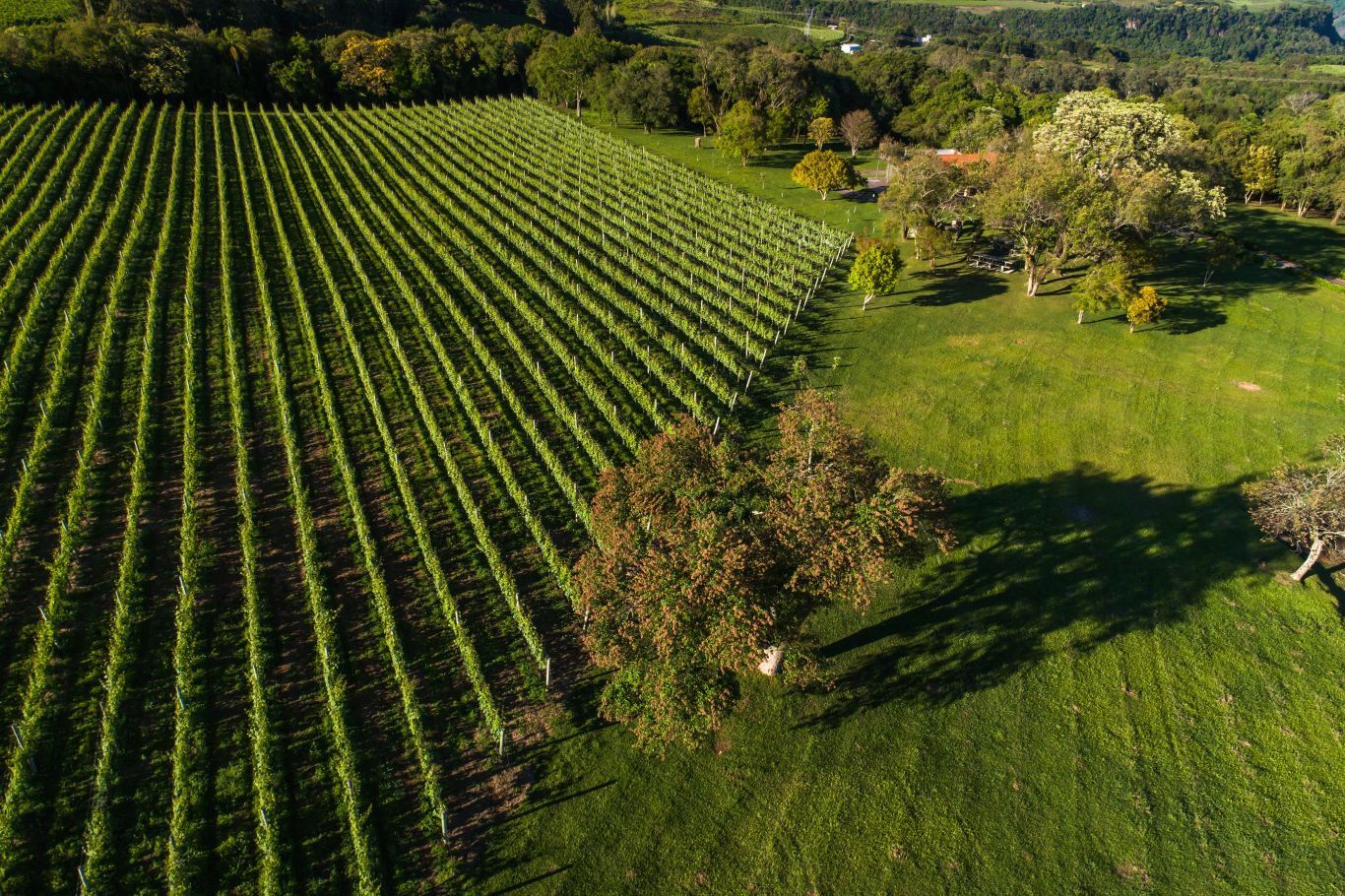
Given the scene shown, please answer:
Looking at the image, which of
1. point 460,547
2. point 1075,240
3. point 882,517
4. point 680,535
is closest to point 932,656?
point 882,517

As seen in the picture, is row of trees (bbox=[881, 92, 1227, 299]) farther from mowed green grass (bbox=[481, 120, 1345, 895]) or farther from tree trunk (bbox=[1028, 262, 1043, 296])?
mowed green grass (bbox=[481, 120, 1345, 895])

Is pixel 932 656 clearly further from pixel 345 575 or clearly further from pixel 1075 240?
pixel 1075 240

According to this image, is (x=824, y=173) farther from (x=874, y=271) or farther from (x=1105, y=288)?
(x=1105, y=288)

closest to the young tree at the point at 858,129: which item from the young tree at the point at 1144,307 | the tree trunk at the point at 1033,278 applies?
the tree trunk at the point at 1033,278

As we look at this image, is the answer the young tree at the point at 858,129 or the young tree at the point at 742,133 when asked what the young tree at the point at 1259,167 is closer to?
the young tree at the point at 858,129

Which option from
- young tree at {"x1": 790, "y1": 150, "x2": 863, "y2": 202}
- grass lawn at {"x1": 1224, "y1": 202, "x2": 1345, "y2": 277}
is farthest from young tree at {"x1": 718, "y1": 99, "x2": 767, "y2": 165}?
grass lawn at {"x1": 1224, "y1": 202, "x2": 1345, "y2": 277}

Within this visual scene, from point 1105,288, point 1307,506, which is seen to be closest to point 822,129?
point 1105,288
